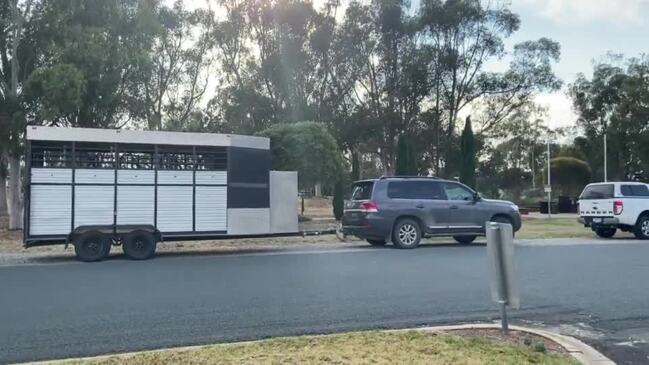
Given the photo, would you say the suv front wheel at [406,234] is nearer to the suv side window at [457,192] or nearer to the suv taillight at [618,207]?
the suv side window at [457,192]

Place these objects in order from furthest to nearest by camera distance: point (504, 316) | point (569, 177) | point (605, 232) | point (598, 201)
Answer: point (569, 177)
point (605, 232)
point (598, 201)
point (504, 316)

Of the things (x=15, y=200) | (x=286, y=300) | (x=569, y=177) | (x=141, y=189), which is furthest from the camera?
(x=569, y=177)

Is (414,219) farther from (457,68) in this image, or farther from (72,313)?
(457,68)

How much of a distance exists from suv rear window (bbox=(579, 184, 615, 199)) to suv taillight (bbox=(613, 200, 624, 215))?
300 mm

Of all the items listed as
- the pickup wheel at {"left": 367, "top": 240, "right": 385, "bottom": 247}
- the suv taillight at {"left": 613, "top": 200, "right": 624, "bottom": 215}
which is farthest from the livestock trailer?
the suv taillight at {"left": 613, "top": 200, "right": 624, "bottom": 215}

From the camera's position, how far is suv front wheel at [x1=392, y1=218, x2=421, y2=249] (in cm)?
1723

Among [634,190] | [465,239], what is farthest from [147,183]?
[634,190]

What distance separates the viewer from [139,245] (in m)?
15.1

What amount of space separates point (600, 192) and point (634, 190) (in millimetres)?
1070

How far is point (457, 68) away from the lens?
43.0 m

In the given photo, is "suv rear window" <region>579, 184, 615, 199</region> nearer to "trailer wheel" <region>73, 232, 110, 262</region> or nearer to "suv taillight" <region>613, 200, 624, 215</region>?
"suv taillight" <region>613, 200, 624, 215</region>

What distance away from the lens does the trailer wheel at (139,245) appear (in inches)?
589

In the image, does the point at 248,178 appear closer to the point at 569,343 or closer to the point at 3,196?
the point at 569,343

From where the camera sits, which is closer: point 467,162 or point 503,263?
point 503,263
